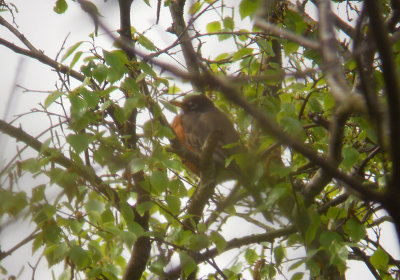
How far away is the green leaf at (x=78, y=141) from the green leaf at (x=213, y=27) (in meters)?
1.51

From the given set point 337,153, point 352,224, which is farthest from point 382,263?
point 337,153

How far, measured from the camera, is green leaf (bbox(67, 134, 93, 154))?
8.27 feet

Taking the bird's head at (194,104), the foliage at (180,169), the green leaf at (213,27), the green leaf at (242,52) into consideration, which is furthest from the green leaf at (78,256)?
the bird's head at (194,104)

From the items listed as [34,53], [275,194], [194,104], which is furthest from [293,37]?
[194,104]

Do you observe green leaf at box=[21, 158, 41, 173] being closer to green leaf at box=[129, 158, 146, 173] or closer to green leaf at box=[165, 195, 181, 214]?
green leaf at box=[129, 158, 146, 173]

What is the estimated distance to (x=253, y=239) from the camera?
3.18 m

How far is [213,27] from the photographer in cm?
372

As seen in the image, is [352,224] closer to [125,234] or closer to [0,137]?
[125,234]

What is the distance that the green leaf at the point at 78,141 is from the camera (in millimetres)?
2520

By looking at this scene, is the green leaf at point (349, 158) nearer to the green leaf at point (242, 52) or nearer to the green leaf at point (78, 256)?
the green leaf at point (242, 52)

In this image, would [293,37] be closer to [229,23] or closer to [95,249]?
[95,249]

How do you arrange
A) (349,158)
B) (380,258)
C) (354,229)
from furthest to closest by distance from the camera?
(380,258) < (354,229) < (349,158)

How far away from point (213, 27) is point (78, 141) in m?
1.59

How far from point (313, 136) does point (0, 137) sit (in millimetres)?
2469
